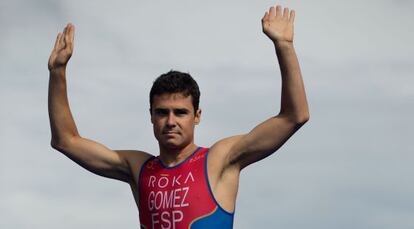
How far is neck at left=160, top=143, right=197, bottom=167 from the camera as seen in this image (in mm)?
12688

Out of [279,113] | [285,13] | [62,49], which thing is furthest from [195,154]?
[62,49]

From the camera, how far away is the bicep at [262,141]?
1209 cm

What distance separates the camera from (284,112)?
476 inches

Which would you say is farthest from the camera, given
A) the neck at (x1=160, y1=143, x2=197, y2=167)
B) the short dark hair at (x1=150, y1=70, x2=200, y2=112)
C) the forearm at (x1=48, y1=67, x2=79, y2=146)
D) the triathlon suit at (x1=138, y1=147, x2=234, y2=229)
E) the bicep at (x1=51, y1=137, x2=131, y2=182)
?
the forearm at (x1=48, y1=67, x2=79, y2=146)

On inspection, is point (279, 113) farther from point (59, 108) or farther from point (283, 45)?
point (59, 108)

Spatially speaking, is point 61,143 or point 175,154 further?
point 61,143

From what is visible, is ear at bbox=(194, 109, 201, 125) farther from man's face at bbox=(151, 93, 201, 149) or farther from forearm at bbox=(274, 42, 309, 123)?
forearm at bbox=(274, 42, 309, 123)

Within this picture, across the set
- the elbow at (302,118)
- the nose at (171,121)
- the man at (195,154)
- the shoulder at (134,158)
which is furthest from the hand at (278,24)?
the shoulder at (134,158)

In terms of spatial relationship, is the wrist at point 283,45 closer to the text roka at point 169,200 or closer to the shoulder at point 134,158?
the text roka at point 169,200

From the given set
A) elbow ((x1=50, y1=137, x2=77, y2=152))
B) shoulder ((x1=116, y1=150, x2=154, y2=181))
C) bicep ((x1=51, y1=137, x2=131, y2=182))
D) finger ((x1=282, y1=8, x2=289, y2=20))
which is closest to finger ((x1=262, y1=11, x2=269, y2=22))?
finger ((x1=282, y1=8, x2=289, y2=20))

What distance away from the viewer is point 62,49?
13.3 m

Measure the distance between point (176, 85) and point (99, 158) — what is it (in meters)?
1.47

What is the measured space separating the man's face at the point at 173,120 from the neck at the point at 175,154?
0.30 ft

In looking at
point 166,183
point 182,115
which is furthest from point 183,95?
point 166,183
